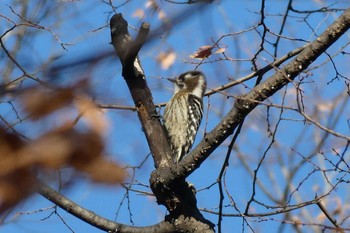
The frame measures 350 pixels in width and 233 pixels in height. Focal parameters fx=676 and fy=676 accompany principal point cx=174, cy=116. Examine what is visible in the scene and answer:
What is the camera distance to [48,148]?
4.54 feet

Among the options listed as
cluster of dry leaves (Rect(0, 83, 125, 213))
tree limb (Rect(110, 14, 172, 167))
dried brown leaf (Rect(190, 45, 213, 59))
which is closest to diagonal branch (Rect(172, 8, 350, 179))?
tree limb (Rect(110, 14, 172, 167))

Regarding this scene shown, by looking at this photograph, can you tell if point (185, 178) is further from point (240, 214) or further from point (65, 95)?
point (65, 95)

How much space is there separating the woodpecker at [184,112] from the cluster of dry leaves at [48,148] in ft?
16.1

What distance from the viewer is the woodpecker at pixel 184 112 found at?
646 cm

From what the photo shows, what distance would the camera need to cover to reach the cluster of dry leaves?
137 centimetres

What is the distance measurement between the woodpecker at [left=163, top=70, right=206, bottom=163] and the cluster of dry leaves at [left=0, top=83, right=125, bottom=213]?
16.1ft

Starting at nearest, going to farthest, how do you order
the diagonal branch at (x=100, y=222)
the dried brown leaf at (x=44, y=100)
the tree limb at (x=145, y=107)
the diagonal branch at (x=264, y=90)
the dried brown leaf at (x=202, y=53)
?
the dried brown leaf at (x=44, y=100) < the diagonal branch at (x=264, y=90) < the diagonal branch at (x=100, y=222) < the tree limb at (x=145, y=107) < the dried brown leaf at (x=202, y=53)

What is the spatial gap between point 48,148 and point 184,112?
532 cm

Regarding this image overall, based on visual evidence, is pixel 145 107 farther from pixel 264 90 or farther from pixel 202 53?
pixel 264 90

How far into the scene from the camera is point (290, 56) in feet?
15.4

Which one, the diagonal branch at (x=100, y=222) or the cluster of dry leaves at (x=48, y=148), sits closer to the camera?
the cluster of dry leaves at (x=48, y=148)

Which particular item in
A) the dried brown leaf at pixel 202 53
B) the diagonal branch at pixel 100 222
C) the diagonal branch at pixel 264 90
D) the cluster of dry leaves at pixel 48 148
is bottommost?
the cluster of dry leaves at pixel 48 148

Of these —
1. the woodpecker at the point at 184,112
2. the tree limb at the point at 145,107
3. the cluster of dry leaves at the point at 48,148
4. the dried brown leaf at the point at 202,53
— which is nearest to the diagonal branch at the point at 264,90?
the tree limb at the point at 145,107

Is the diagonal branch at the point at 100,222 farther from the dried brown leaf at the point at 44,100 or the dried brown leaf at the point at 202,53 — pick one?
the dried brown leaf at the point at 44,100
